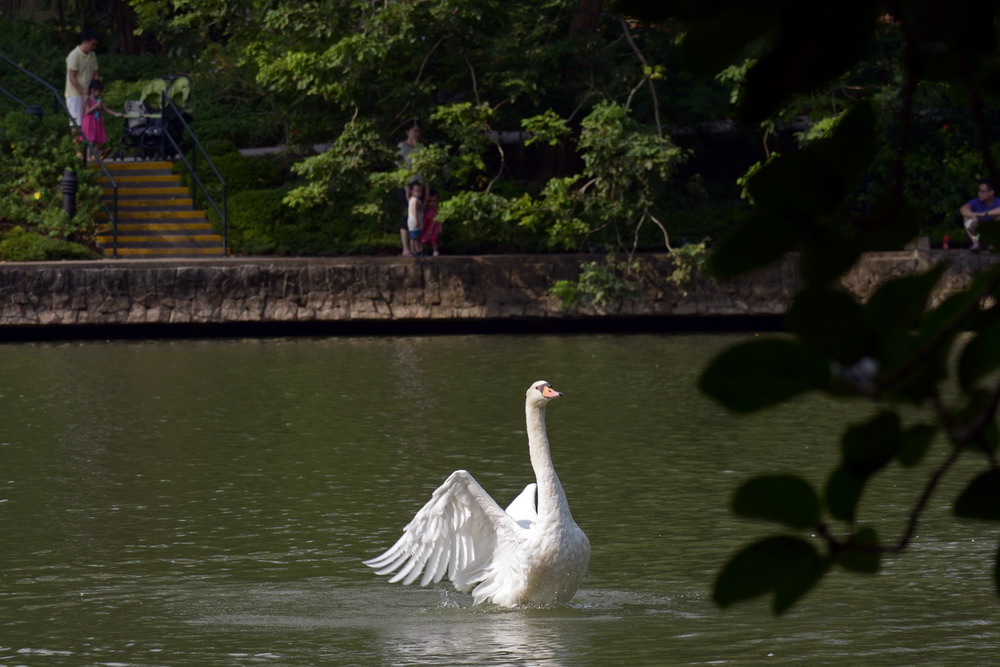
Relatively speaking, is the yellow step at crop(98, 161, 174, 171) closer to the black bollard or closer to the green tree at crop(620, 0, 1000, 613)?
the black bollard

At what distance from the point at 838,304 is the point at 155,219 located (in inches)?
902

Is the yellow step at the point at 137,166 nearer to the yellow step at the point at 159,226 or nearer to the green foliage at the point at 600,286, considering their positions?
the yellow step at the point at 159,226

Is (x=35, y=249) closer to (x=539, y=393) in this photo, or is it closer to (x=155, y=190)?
(x=155, y=190)

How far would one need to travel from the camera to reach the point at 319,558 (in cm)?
960

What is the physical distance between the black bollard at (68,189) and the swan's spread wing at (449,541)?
1462 cm

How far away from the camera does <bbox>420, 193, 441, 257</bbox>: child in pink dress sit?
71.2ft

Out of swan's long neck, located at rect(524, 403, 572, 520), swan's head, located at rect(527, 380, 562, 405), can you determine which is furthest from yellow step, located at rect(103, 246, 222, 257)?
swan's long neck, located at rect(524, 403, 572, 520)

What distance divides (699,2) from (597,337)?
19.5 meters

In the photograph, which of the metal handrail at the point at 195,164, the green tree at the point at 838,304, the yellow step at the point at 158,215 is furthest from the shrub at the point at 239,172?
the green tree at the point at 838,304

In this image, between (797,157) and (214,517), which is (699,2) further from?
(214,517)

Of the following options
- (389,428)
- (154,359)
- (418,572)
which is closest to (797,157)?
(418,572)

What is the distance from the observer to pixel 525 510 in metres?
9.05

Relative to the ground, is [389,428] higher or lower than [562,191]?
lower

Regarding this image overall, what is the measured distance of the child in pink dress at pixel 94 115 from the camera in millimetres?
23656
